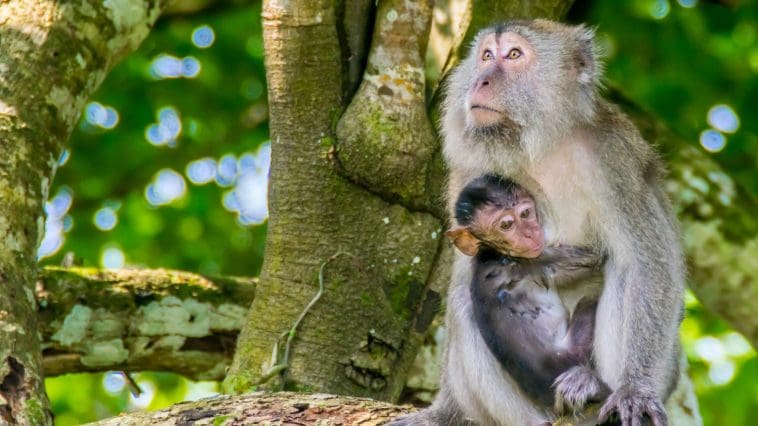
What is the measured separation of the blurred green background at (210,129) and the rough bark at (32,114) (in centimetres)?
398

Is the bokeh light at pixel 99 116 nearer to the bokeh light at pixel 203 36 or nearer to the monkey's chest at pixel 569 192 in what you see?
the bokeh light at pixel 203 36

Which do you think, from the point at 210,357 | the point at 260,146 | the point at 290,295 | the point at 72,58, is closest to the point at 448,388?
the point at 290,295

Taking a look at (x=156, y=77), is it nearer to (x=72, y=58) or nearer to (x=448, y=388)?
(x=72, y=58)

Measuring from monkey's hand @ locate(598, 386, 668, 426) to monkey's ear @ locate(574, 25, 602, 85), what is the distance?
1.54 metres

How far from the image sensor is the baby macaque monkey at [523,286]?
16.6 ft

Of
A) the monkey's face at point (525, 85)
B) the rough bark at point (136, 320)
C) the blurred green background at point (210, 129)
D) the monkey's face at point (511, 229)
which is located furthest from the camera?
the blurred green background at point (210, 129)

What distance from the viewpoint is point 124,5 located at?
239 inches

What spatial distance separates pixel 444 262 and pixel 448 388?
2.79 ft

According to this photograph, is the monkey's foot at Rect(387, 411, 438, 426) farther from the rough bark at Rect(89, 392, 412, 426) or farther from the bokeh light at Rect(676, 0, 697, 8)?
the bokeh light at Rect(676, 0, 697, 8)

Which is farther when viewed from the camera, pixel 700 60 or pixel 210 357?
pixel 700 60

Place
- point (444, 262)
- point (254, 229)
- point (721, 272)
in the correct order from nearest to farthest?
point (444, 262)
point (721, 272)
point (254, 229)

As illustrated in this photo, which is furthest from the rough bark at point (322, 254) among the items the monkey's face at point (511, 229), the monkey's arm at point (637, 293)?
the monkey's arm at point (637, 293)

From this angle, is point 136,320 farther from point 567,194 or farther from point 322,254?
point 567,194

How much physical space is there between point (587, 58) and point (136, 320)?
2.96 meters
